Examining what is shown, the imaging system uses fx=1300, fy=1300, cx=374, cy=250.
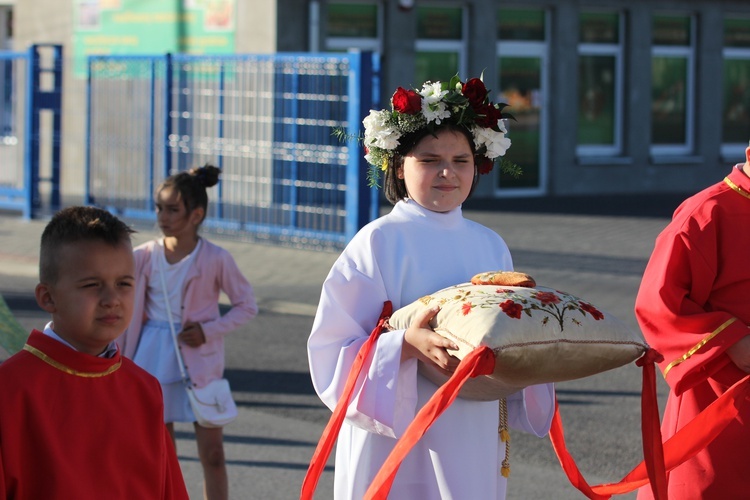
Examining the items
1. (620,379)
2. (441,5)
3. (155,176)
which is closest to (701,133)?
(441,5)

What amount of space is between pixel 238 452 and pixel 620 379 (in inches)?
119

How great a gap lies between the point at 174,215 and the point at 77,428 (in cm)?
272

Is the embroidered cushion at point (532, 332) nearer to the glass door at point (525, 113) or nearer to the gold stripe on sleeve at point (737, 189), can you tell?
the gold stripe on sleeve at point (737, 189)

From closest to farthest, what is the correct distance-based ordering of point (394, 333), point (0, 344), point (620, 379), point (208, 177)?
point (394, 333) < point (0, 344) < point (208, 177) < point (620, 379)

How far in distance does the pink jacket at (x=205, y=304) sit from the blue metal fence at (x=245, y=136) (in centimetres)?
796

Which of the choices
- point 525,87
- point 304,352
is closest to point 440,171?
point 304,352

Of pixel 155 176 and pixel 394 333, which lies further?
pixel 155 176

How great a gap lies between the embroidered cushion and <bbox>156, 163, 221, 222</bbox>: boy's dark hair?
2.37m

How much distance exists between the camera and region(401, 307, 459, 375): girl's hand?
3.46 metres

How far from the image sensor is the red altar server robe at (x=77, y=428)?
299cm

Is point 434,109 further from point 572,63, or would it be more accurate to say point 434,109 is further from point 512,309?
point 572,63

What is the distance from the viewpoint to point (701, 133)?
2445cm

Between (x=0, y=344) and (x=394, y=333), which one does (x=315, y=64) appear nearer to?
(x=0, y=344)

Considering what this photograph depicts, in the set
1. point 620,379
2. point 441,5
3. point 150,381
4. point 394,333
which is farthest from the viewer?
point 441,5
